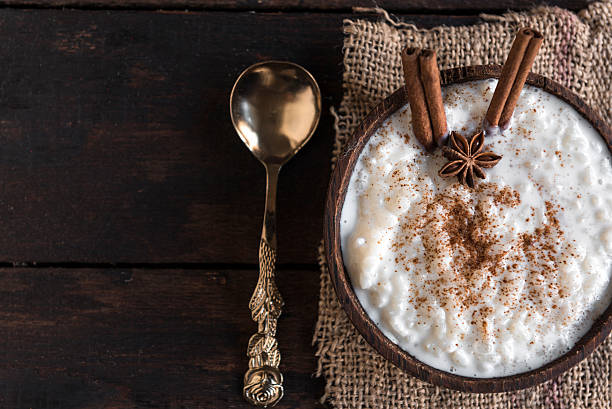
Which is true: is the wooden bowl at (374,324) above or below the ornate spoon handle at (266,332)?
above

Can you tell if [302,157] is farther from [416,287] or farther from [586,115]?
[586,115]

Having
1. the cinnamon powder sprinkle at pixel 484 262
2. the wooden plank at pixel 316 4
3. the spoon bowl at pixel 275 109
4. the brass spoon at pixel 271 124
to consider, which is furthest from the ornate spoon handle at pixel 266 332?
the wooden plank at pixel 316 4

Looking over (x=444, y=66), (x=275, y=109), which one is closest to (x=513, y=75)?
(x=444, y=66)

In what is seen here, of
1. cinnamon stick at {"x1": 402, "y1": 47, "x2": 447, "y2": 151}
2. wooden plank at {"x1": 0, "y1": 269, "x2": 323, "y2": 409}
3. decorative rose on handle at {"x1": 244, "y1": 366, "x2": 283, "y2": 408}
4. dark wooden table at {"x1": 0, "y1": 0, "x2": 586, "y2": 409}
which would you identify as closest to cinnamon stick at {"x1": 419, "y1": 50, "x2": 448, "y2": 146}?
cinnamon stick at {"x1": 402, "y1": 47, "x2": 447, "y2": 151}

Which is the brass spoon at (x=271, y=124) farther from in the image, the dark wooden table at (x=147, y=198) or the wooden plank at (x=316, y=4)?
the wooden plank at (x=316, y=4)

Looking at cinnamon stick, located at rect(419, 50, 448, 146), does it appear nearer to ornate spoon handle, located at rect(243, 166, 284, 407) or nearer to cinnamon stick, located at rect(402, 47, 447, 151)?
cinnamon stick, located at rect(402, 47, 447, 151)

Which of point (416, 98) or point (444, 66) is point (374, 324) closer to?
point (416, 98)
